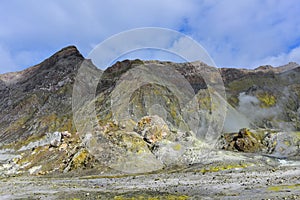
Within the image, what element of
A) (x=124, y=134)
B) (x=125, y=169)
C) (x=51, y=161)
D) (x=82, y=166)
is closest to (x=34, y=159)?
(x=51, y=161)

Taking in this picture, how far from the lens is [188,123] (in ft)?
582

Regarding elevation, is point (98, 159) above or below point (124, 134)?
below

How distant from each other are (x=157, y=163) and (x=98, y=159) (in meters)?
13.7

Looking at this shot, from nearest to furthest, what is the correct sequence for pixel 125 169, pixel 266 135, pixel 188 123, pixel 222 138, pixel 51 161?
pixel 125 169
pixel 51 161
pixel 266 135
pixel 222 138
pixel 188 123

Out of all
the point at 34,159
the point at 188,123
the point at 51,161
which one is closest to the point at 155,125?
the point at 51,161

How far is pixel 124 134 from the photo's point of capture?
8044 cm

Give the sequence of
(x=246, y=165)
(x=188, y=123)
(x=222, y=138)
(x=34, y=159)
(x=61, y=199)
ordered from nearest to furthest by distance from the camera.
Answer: (x=61, y=199), (x=246, y=165), (x=34, y=159), (x=222, y=138), (x=188, y=123)

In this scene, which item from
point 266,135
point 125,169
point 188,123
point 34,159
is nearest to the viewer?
point 125,169

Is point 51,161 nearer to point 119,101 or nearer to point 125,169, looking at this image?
point 125,169

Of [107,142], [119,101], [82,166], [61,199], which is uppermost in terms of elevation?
[119,101]

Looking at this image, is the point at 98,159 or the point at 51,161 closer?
the point at 98,159

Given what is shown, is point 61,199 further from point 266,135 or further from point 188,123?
point 188,123

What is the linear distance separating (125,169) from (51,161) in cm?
2641

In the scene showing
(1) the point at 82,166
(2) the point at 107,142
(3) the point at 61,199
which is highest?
(2) the point at 107,142
